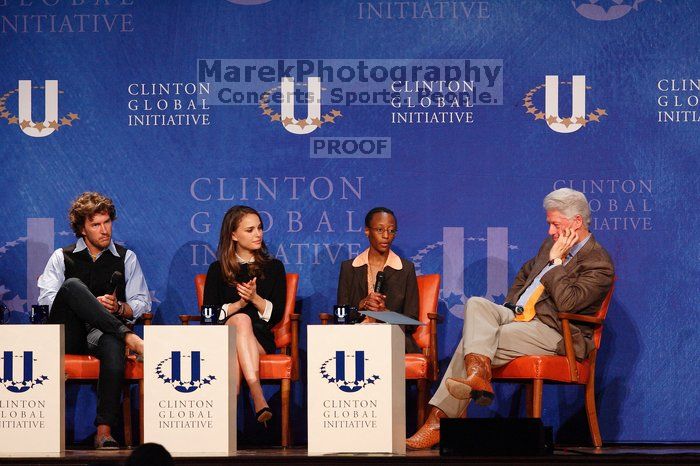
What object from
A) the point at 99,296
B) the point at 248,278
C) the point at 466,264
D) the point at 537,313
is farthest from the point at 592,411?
the point at 99,296

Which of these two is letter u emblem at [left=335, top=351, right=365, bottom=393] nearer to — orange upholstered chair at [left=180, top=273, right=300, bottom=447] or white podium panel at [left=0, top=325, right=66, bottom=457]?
orange upholstered chair at [left=180, top=273, right=300, bottom=447]

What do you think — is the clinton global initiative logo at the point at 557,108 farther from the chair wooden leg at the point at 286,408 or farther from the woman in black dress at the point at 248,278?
the chair wooden leg at the point at 286,408

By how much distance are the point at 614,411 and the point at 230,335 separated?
8.80 ft

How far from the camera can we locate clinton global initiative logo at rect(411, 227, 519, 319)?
247 inches

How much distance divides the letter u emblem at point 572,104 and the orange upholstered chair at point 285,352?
71.5 inches

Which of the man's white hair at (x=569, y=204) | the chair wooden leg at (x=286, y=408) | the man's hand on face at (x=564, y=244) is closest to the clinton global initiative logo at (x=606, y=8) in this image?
the man's white hair at (x=569, y=204)

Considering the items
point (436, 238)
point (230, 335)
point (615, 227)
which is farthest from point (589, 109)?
point (230, 335)

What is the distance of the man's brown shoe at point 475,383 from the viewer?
16.3ft

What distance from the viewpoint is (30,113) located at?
6.41 meters

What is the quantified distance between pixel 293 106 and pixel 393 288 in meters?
1.32

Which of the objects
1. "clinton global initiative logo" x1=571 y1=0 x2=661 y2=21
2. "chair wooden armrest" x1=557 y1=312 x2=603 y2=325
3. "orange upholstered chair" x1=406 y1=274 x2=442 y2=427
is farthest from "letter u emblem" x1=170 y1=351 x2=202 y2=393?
"clinton global initiative logo" x1=571 y1=0 x2=661 y2=21

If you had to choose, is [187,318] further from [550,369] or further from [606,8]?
[606,8]

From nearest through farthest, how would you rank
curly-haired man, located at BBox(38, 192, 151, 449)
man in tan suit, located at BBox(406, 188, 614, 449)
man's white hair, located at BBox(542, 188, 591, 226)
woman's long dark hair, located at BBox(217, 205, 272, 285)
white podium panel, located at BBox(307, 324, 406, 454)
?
white podium panel, located at BBox(307, 324, 406, 454) < man in tan suit, located at BBox(406, 188, 614, 449) < curly-haired man, located at BBox(38, 192, 151, 449) < man's white hair, located at BBox(542, 188, 591, 226) < woman's long dark hair, located at BBox(217, 205, 272, 285)

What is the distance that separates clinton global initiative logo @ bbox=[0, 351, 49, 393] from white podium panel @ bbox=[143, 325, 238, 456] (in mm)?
518
